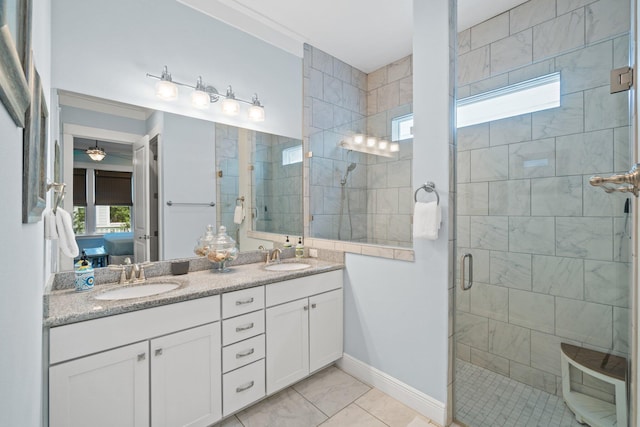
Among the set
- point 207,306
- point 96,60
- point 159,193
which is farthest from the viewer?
point 159,193

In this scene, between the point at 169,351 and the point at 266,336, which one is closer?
the point at 169,351

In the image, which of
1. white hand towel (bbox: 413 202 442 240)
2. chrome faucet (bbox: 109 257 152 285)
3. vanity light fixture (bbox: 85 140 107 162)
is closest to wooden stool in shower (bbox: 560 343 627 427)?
white hand towel (bbox: 413 202 442 240)

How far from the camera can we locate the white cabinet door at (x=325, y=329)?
6.97ft

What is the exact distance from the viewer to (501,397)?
1.85m

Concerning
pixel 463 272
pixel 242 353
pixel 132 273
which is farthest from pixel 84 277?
pixel 463 272

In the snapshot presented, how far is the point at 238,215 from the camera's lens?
92.9 inches

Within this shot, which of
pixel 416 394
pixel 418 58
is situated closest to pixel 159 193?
pixel 418 58

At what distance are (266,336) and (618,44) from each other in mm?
2508

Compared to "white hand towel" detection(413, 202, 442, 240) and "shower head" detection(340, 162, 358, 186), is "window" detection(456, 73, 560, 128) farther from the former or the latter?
"shower head" detection(340, 162, 358, 186)

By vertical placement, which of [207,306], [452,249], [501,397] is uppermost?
[452,249]

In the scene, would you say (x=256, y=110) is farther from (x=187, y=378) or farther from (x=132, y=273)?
(x=187, y=378)

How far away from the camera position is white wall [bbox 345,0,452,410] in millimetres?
1750

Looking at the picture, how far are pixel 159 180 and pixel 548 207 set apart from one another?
2.52 meters

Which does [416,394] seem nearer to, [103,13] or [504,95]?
[504,95]
